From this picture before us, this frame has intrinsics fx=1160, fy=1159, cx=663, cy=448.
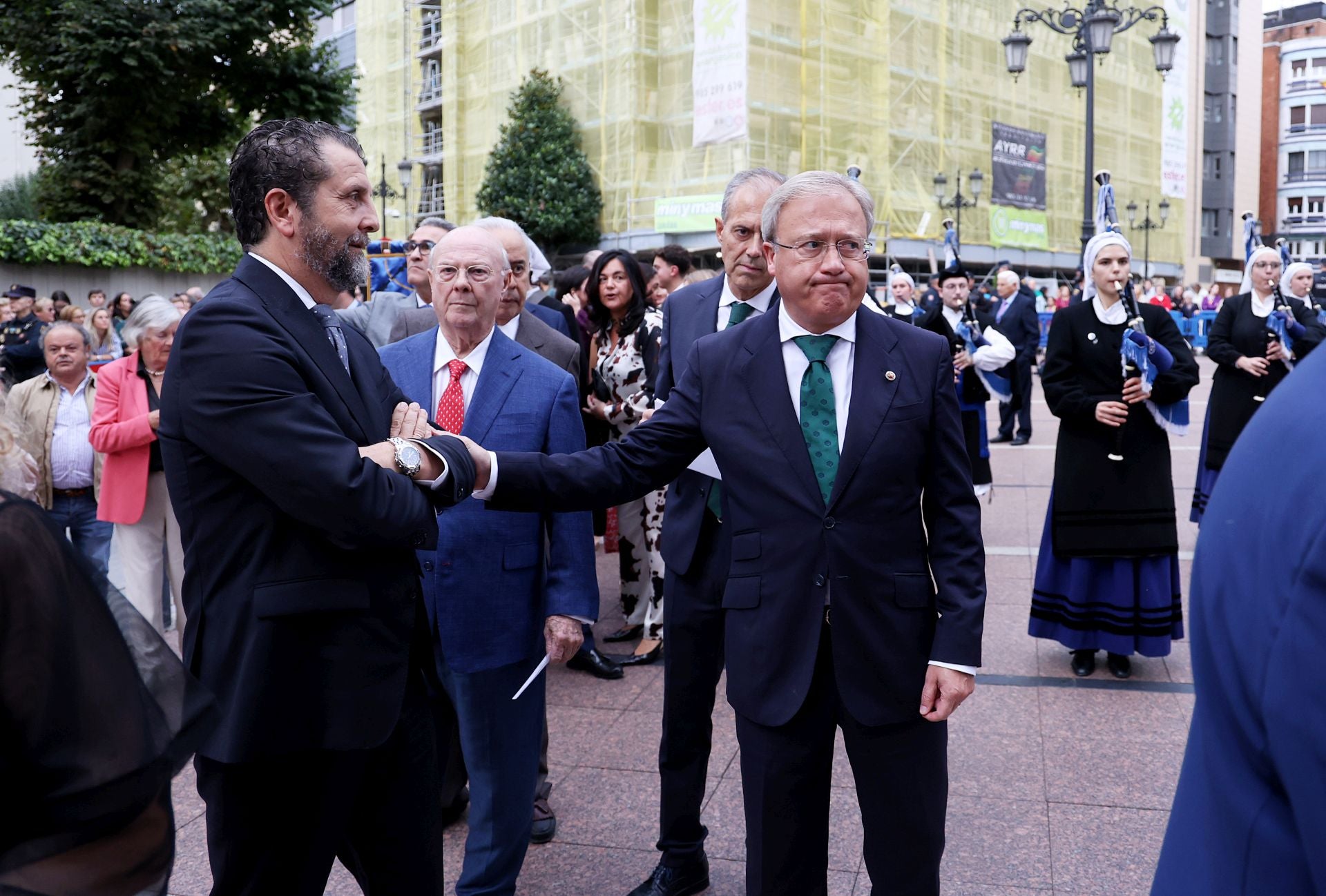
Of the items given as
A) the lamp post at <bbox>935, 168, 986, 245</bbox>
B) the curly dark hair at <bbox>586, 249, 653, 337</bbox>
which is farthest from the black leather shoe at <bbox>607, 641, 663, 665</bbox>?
the lamp post at <bbox>935, 168, 986, 245</bbox>

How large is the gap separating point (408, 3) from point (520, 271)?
38.4 metres

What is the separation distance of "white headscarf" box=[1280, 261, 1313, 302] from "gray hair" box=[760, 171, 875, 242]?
7.40 metres

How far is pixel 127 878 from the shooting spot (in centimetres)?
137

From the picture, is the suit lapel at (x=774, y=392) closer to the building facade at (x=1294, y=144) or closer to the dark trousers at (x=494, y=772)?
the dark trousers at (x=494, y=772)

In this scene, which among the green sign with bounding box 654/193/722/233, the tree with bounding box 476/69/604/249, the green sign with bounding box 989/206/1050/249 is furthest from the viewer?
the green sign with bounding box 989/206/1050/249

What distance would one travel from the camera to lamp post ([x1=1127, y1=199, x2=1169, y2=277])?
38812 millimetres

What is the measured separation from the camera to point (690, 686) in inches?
138

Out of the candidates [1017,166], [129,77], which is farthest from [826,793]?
[1017,166]

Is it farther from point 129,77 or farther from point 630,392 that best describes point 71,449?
point 129,77

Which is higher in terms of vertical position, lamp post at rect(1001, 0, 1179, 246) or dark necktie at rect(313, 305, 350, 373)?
lamp post at rect(1001, 0, 1179, 246)

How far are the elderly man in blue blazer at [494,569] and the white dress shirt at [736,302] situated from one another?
625mm

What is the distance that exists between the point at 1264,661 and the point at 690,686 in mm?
2538

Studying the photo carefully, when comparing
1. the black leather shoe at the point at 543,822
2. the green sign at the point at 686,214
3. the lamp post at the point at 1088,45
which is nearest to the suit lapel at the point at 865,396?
the black leather shoe at the point at 543,822

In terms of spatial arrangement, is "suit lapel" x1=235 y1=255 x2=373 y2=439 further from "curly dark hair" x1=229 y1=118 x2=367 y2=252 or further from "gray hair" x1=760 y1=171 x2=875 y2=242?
"gray hair" x1=760 y1=171 x2=875 y2=242
